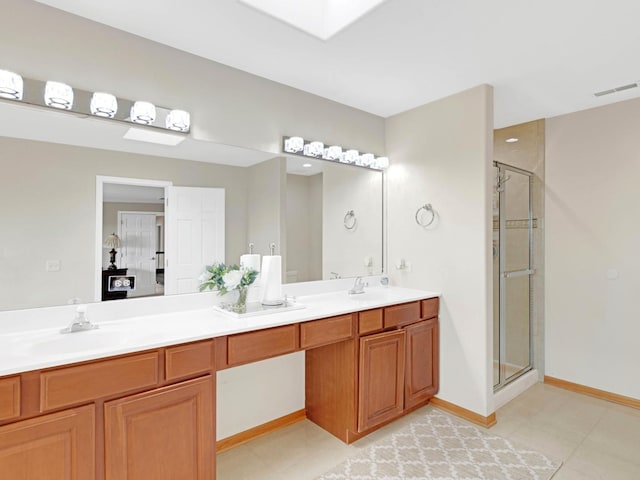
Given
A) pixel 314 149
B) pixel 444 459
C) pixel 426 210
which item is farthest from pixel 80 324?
pixel 426 210

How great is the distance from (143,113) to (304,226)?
1327 mm

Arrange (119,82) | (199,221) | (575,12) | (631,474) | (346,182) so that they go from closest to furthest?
(575,12), (119,82), (631,474), (199,221), (346,182)

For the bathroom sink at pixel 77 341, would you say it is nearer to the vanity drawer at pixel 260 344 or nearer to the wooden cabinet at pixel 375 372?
the vanity drawer at pixel 260 344

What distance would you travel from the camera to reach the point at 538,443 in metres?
2.38

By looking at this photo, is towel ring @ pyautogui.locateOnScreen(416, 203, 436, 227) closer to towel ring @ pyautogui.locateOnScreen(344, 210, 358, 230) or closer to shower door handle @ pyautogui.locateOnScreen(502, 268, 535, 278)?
towel ring @ pyautogui.locateOnScreen(344, 210, 358, 230)

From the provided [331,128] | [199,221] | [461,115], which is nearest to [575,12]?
[461,115]

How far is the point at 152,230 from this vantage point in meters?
2.12

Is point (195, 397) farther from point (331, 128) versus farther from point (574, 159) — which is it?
point (574, 159)

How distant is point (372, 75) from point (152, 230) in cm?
179

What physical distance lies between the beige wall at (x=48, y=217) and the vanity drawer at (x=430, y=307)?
2.22m

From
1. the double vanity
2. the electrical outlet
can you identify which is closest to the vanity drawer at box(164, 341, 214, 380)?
the double vanity

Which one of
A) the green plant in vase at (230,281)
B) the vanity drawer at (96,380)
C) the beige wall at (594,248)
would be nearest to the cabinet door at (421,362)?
the green plant in vase at (230,281)

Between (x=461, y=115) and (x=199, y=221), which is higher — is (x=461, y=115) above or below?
above

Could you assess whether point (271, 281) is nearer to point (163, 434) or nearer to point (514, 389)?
point (163, 434)
